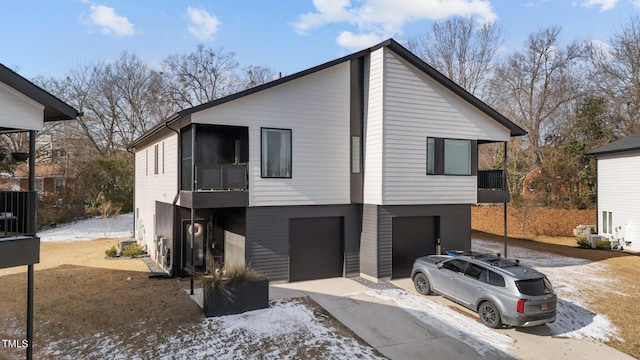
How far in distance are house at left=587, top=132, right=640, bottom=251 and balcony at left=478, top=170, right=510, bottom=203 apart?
363 inches

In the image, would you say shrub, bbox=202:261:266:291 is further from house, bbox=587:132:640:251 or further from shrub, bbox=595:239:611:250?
house, bbox=587:132:640:251

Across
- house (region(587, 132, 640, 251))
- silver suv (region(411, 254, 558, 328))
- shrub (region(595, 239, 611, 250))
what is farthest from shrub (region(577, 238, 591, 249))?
silver suv (region(411, 254, 558, 328))

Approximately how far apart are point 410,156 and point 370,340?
21.3 ft

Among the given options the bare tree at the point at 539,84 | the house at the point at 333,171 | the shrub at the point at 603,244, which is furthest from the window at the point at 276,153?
the bare tree at the point at 539,84

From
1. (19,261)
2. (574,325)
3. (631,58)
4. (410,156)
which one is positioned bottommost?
(574,325)

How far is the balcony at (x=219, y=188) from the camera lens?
11333mm

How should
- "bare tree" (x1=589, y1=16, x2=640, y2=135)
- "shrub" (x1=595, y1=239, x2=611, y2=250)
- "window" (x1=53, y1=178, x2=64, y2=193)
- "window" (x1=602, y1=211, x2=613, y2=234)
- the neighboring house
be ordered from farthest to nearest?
"window" (x1=53, y1=178, x2=64, y2=193) < the neighboring house < "bare tree" (x1=589, y1=16, x2=640, y2=135) < "window" (x1=602, y1=211, x2=613, y2=234) < "shrub" (x1=595, y1=239, x2=611, y2=250)

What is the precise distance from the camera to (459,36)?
34.8 meters

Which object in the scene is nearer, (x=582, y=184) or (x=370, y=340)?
(x=370, y=340)

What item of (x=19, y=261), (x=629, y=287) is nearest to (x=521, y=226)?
(x=629, y=287)

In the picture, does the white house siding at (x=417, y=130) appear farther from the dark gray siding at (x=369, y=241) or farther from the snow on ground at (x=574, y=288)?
the snow on ground at (x=574, y=288)

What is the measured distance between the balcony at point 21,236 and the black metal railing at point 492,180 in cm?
1438

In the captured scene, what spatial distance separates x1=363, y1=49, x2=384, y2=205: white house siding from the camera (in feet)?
41.4

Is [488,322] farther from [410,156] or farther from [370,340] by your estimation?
[410,156]
